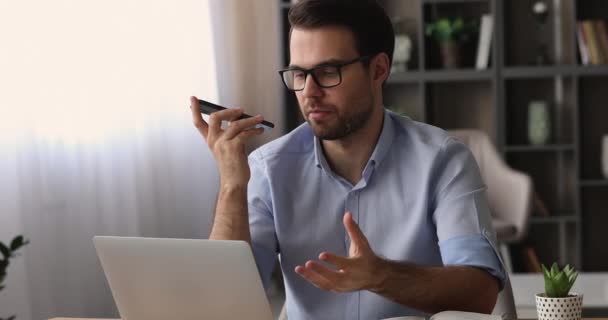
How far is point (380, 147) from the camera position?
170 cm

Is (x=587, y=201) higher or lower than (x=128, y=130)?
lower

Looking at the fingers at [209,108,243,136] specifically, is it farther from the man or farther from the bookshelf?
the bookshelf

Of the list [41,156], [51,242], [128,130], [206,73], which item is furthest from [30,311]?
[206,73]

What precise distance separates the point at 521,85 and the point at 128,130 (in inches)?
89.8

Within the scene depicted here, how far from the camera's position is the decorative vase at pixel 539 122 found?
15.2 feet

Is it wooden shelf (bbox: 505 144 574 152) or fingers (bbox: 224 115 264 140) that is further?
wooden shelf (bbox: 505 144 574 152)

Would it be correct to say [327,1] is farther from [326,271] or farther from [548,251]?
[548,251]

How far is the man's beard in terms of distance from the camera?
162 centimetres

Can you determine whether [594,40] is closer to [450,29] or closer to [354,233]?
[450,29]

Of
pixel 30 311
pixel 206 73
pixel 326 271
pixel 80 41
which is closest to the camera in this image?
pixel 326 271

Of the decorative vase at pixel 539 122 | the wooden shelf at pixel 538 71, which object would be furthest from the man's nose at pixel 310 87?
the decorative vase at pixel 539 122

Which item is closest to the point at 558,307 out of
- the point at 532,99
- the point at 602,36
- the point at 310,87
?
the point at 310,87

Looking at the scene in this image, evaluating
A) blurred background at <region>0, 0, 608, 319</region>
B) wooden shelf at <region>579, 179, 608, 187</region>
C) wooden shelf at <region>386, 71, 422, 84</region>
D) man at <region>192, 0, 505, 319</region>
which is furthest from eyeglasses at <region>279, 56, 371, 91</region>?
wooden shelf at <region>579, 179, 608, 187</region>

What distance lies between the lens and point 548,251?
4.93 metres
